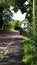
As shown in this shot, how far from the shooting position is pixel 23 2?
1212 inches

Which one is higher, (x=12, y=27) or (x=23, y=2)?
(x=23, y=2)

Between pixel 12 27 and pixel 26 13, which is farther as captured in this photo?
pixel 12 27

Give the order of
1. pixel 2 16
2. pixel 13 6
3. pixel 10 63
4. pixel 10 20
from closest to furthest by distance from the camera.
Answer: pixel 10 63 < pixel 13 6 < pixel 2 16 < pixel 10 20

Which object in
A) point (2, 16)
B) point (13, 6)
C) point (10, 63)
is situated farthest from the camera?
point (2, 16)

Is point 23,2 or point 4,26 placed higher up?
point 23,2

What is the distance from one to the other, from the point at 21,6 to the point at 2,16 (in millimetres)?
31437

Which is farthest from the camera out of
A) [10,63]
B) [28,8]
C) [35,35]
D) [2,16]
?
[2,16]

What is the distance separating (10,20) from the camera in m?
69.8

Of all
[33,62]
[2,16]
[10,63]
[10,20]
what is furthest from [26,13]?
[10,20]

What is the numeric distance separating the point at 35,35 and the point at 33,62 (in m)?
1.12

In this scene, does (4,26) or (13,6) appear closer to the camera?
(13,6)

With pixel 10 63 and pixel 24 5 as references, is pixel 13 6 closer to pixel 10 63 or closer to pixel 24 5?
pixel 24 5

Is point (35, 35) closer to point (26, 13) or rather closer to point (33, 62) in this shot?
point (33, 62)

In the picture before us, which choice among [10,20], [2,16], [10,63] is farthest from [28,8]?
[10,20]
